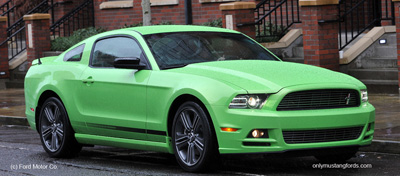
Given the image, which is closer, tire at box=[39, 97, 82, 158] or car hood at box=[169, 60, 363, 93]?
car hood at box=[169, 60, 363, 93]

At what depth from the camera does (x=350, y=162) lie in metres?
8.59

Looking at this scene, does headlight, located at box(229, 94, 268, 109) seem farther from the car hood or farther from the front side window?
the front side window

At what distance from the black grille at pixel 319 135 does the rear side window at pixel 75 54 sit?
3270 mm

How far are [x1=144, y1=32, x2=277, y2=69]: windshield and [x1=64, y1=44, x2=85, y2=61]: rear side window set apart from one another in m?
1.24

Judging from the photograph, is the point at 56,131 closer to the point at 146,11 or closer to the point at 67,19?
the point at 146,11

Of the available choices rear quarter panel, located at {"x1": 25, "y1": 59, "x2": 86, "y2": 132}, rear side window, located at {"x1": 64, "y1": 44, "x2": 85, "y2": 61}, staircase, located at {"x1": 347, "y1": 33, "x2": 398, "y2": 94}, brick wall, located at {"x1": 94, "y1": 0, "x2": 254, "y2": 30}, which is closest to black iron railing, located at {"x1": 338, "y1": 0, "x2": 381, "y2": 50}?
staircase, located at {"x1": 347, "y1": 33, "x2": 398, "y2": 94}

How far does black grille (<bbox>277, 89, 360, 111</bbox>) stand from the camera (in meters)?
7.54

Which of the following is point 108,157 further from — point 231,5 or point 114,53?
point 231,5

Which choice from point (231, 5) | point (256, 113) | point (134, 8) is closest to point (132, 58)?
point (256, 113)

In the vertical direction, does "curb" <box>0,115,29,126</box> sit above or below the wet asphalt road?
below

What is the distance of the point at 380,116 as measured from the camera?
1169 cm

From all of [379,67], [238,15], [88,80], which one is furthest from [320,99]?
[238,15]

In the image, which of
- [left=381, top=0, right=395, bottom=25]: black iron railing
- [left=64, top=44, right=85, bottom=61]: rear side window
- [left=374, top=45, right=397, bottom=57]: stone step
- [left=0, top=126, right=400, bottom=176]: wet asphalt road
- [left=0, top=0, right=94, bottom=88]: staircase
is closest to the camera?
[left=0, top=126, right=400, bottom=176]: wet asphalt road

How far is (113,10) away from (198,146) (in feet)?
56.4
